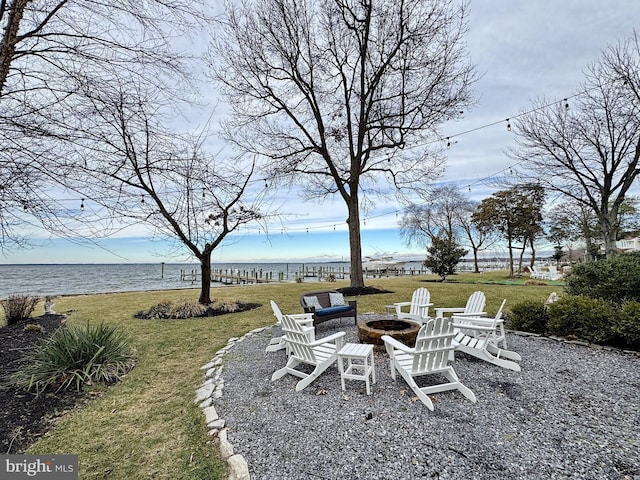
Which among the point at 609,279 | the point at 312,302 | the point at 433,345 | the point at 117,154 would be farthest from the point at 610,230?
the point at 117,154

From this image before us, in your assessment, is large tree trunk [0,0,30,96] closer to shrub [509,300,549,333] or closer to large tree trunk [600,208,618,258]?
shrub [509,300,549,333]

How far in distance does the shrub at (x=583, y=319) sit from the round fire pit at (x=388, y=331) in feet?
7.97

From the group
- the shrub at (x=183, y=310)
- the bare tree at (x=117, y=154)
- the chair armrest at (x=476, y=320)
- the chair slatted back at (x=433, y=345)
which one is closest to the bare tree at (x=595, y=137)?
the chair armrest at (x=476, y=320)

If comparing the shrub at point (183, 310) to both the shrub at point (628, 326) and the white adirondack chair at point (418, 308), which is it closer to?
the white adirondack chair at point (418, 308)

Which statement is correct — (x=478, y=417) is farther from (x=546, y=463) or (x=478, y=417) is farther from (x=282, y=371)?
(x=282, y=371)

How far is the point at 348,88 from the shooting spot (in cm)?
1042

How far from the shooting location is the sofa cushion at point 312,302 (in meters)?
6.11

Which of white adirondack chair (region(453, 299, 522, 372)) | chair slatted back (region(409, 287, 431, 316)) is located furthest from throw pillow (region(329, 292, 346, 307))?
Answer: white adirondack chair (region(453, 299, 522, 372))

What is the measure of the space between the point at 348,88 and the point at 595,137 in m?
8.74

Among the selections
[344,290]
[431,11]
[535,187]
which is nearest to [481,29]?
[431,11]

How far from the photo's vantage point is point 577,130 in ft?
32.7

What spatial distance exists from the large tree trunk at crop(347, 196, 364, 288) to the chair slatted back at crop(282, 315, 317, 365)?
6920mm

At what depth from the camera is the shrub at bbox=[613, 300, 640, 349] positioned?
12.6 ft

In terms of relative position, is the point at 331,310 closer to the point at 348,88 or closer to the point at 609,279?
the point at 609,279
